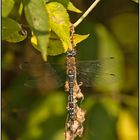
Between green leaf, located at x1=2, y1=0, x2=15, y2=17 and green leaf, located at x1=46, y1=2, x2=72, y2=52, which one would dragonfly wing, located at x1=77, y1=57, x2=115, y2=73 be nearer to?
green leaf, located at x1=46, y1=2, x2=72, y2=52

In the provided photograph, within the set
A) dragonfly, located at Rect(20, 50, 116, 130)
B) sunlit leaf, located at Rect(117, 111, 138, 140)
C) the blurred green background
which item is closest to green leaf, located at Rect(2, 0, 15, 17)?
dragonfly, located at Rect(20, 50, 116, 130)

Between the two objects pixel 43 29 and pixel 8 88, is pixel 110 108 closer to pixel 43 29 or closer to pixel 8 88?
pixel 8 88

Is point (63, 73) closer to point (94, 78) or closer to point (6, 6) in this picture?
point (94, 78)

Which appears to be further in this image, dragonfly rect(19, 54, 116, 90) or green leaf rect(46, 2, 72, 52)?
dragonfly rect(19, 54, 116, 90)

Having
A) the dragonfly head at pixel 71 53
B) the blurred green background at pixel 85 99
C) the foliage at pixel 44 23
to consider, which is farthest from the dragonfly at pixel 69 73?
the foliage at pixel 44 23

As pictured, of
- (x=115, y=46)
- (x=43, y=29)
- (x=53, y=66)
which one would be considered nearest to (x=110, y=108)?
(x=115, y=46)

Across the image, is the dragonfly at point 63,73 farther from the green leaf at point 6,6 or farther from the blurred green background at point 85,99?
the green leaf at point 6,6

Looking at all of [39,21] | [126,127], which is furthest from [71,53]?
[126,127]
